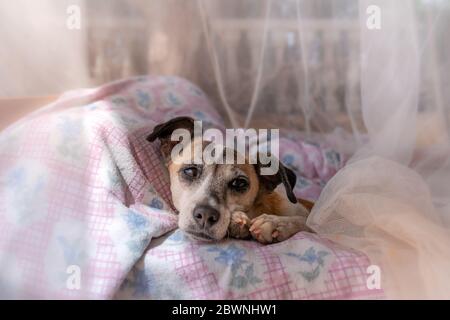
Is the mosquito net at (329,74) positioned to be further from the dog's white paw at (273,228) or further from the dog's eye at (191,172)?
the dog's eye at (191,172)

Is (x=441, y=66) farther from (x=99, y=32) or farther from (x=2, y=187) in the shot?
(x=99, y=32)

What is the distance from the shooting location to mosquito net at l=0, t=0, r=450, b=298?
1.44 m

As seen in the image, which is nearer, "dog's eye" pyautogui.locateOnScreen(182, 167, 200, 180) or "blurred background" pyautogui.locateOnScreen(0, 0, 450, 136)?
"dog's eye" pyautogui.locateOnScreen(182, 167, 200, 180)

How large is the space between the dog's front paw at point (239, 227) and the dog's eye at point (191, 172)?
0.72 ft

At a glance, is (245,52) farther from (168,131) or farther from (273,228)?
(273,228)

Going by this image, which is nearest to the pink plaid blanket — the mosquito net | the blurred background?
the mosquito net

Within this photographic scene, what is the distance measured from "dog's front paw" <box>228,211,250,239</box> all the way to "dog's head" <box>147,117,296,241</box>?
0.02 meters

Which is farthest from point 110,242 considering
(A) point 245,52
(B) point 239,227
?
(A) point 245,52

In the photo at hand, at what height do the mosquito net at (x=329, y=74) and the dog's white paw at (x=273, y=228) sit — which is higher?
the mosquito net at (x=329, y=74)

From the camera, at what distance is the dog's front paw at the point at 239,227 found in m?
1.49

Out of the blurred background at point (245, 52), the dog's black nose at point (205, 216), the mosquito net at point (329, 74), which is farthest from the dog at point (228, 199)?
the blurred background at point (245, 52)

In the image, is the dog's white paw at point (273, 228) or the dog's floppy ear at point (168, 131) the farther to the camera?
the dog's floppy ear at point (168, 131)

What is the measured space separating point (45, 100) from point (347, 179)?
125 cm

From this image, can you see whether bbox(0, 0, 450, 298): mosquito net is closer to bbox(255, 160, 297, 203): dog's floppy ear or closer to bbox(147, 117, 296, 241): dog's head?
bbox(255, 160, 297, 203): dog's floppy ear
